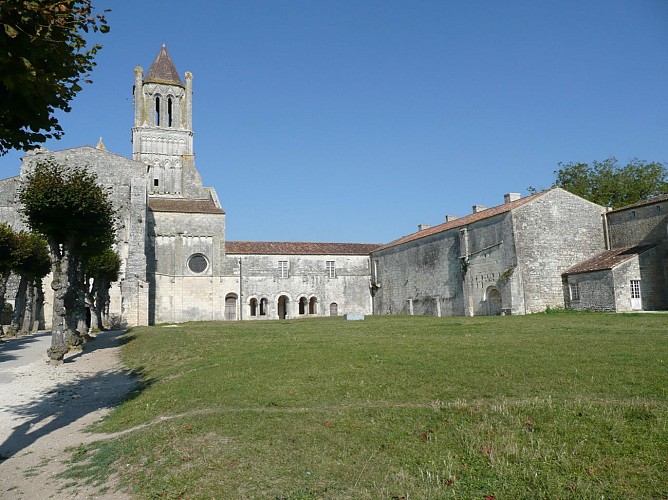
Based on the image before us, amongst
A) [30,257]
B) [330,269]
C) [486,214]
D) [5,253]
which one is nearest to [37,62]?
[5,253]

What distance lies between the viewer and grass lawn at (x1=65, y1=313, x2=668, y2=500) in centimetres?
565

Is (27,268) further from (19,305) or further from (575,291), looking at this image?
(575,291)

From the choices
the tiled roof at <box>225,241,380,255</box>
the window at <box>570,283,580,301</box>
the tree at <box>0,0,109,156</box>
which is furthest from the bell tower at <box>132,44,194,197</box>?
the tree at <box>0,0,109,156</box>

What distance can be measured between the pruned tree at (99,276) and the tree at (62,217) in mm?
9106

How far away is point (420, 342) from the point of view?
16.2 metres

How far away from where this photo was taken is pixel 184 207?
51.1 m

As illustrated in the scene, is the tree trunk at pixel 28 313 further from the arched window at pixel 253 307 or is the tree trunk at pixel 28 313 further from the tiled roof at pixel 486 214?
the tiled roof at pixel 486 214

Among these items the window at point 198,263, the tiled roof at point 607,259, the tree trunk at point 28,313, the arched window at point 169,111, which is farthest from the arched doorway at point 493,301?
→ the arched window at point 169,111

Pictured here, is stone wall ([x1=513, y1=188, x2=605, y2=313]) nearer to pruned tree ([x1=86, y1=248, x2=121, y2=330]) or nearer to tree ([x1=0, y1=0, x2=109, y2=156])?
pruned tree ([x1=86, y1=248, x2=121, y2=330])

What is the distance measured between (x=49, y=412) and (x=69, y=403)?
3.11 ft

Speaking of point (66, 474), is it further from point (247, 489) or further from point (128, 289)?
point (128, 289)

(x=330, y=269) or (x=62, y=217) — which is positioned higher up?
(x=62, y=217)

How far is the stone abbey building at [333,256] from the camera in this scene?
113 ft

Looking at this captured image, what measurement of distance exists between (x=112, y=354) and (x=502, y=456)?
19403mm
